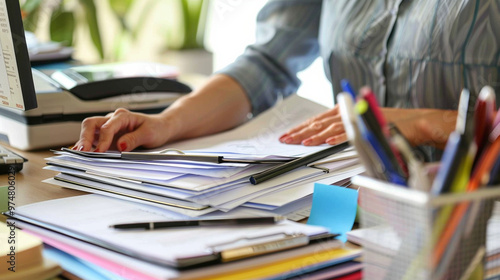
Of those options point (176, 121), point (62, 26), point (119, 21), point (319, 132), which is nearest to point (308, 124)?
point (319, 132)

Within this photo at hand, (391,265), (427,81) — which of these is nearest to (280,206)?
(391,265)

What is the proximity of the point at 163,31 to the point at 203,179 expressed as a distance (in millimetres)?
2441

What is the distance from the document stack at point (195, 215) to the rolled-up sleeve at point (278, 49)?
37 centimetres

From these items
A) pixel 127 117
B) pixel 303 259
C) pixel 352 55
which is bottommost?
pixel 303 259

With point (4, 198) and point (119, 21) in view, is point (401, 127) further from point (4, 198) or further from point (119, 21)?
point (119, 21)

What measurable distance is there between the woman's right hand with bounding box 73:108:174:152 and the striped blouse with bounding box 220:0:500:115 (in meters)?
0.29

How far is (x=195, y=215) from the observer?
1.84ft

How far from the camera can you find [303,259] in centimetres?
48

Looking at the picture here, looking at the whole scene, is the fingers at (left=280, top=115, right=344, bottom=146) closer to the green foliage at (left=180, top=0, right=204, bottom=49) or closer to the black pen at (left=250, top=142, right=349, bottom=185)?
the black pen at (left=250, top=142, right=349, bottom=185)

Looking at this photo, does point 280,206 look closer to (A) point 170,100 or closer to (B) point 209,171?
(B) point 209,171

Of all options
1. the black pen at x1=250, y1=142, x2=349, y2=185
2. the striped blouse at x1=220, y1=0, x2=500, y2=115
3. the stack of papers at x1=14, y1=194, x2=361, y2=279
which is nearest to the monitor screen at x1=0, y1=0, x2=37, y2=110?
the stack of papers at x1=14, y1=194, x2=361, y2=279

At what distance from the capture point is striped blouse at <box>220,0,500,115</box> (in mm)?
878

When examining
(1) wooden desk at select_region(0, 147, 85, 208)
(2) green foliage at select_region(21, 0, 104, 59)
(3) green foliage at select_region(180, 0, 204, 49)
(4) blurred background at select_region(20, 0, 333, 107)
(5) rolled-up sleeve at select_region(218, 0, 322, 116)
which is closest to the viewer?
(1) wooden desk at select_region(0, 147, 85, 208)

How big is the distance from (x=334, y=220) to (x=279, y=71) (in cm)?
67
